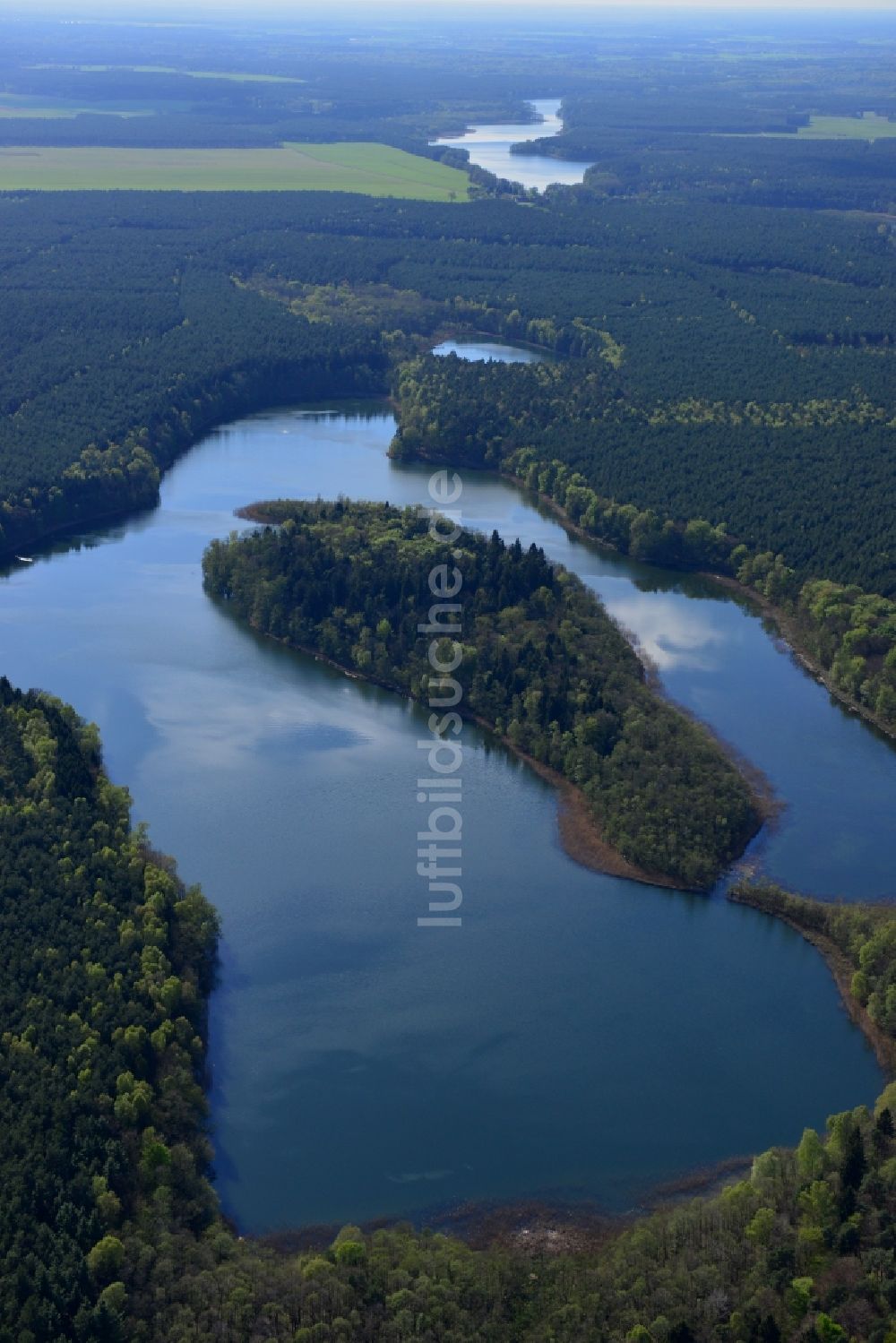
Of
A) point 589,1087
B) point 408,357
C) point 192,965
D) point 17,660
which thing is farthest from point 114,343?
point 589,1087

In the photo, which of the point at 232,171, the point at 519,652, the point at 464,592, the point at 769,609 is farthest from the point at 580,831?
the point at 232,171

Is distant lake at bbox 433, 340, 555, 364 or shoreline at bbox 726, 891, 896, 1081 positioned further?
distant lake at bbox 433, 340, 555, 364

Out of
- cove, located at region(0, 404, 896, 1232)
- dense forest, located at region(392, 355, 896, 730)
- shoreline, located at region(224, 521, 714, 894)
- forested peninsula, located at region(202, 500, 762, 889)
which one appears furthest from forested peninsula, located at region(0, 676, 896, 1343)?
dense forest, located at region(392, 355, 896, 730)

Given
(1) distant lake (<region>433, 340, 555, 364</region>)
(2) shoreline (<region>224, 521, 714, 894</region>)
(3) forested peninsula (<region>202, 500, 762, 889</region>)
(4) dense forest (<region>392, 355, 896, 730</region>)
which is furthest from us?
(1) distant lake (<region>433, 340, 555, 364</region>)

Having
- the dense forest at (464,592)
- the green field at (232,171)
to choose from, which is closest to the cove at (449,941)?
the dense forest at (464,592)

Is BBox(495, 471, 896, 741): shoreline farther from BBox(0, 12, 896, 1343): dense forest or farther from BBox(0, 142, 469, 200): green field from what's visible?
BBox(0, 142, 469, 200): green field

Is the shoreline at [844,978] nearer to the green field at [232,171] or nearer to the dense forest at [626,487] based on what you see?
the dense forest at [626,487]
